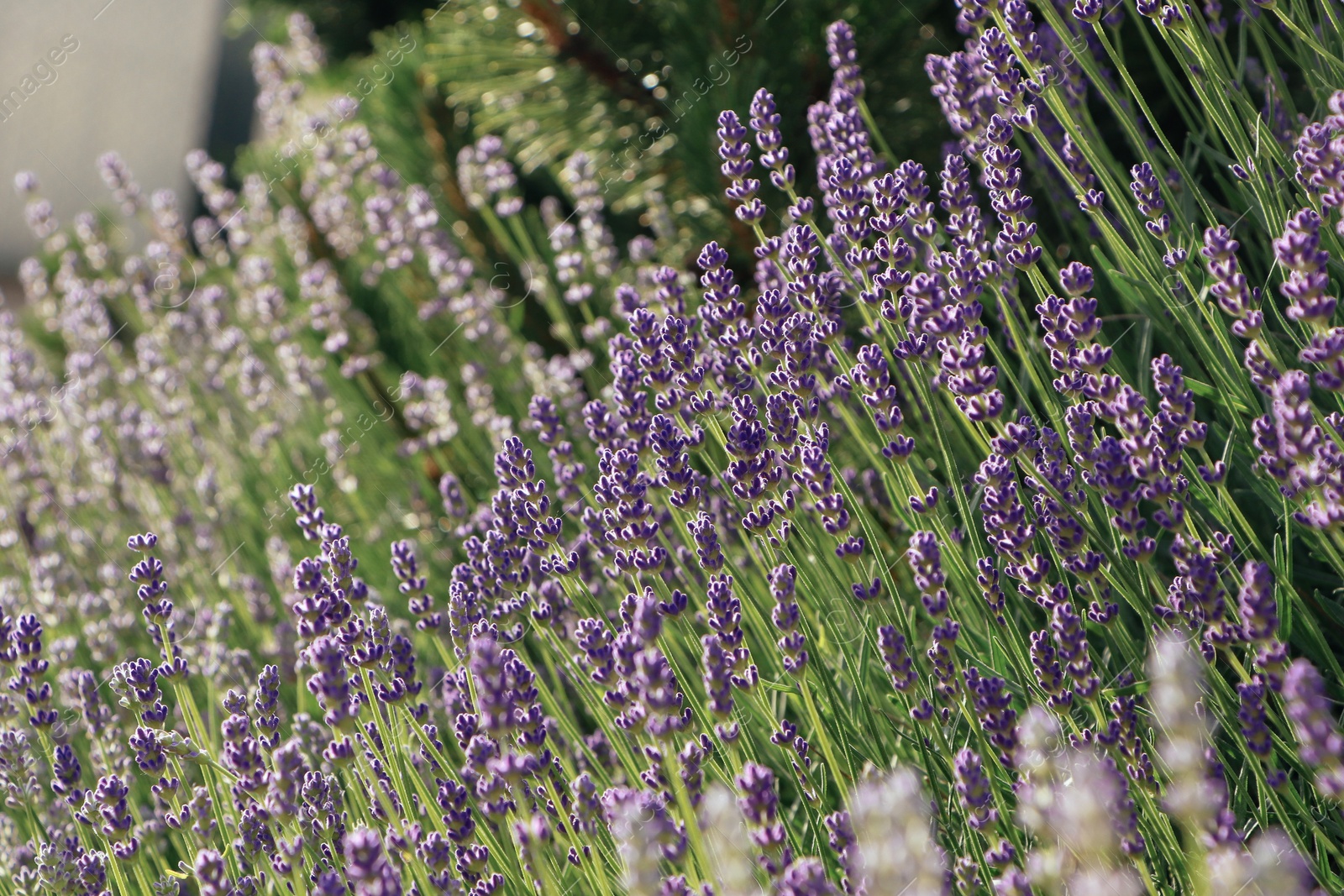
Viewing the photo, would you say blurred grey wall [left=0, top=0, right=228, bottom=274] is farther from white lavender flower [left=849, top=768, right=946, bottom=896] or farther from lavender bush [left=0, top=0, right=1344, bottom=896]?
white lavender flower [left=849, top=768, right=946, bottom=896]

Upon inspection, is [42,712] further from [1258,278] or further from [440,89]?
[440,89]

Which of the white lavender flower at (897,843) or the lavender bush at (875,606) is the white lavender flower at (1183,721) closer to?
the lavender bush at (875,606)

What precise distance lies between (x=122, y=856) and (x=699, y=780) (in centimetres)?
71

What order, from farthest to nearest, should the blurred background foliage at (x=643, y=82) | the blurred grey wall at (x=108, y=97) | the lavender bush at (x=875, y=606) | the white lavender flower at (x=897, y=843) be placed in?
1. the blurred grey wall at (x=108, y=97)
2. the blurred background foliage at (x=643, y=82)
3. the lavender bush at (x=875, y=606)
4. the white lavender flower at (x=897, y=843)

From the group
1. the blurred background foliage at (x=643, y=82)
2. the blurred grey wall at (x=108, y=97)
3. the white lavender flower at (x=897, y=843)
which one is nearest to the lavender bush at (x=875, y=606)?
→ the white lavender flower at (x=897, y=843)

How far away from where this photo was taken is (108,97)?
9.57 meters

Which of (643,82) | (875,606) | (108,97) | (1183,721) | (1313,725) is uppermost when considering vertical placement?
(108,97)

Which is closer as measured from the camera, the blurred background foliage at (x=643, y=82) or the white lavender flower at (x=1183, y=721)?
the white lavender flower at (x=1183, y=721)

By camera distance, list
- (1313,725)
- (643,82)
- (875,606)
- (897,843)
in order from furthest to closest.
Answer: (643,82)
(875,606)
(1313,725)
(897,843)

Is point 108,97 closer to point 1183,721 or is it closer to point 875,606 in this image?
point 875,606

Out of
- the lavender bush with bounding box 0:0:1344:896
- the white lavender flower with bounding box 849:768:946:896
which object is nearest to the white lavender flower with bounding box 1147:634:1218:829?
the lavender bush with bounding box 0:0:1344:896

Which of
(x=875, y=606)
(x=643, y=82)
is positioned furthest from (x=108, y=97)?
(x=875, y=606)

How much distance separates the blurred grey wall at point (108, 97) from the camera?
29.9ft

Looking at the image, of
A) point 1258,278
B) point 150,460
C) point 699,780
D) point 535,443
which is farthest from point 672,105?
point 699,780
